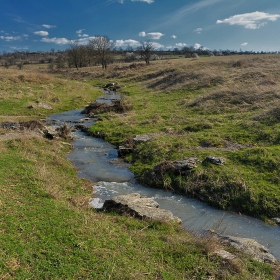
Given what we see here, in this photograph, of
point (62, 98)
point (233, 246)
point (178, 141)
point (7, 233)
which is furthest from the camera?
point (62, 98)

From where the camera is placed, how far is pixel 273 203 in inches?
459

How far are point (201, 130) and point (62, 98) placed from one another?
26555 millimetres

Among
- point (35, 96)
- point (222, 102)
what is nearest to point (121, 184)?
point (222, 102)

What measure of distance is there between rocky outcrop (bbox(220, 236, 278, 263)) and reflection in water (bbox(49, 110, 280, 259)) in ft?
1.69

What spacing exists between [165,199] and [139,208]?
8.75 ft

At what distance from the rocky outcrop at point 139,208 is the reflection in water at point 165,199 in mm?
906

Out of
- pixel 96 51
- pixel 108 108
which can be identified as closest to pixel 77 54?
pixel 96 51

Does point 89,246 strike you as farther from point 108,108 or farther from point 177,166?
point 108,108

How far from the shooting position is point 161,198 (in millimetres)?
13047

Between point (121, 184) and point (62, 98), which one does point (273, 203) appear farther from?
point (62, 98)

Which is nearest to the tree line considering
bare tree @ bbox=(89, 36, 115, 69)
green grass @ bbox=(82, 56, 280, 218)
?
bare tree @ bbox=(89, 36, 115, 69)

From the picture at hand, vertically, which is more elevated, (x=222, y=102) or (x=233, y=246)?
(x=222, y=102)

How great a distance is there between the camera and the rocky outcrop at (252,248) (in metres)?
8.40

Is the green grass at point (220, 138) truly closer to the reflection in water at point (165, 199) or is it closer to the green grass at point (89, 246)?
the reflection in water at point (165, 199)
